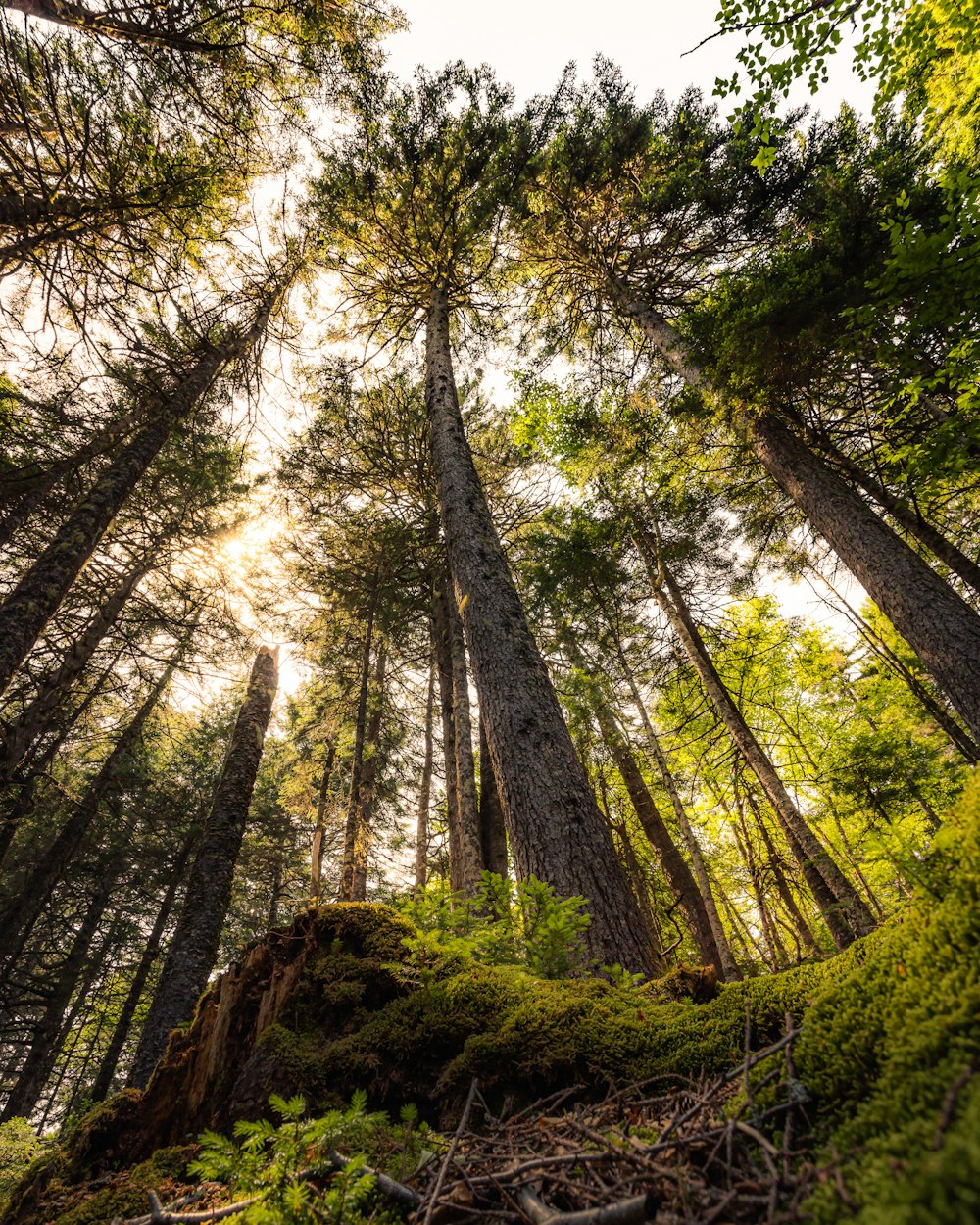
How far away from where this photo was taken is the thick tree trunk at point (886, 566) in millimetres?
4660

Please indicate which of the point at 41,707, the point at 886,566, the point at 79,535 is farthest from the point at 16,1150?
the point at 886,566

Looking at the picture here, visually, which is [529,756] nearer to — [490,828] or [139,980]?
[490,828]

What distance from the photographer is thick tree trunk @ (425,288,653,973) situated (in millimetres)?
3080

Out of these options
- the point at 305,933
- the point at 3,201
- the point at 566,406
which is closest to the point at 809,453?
the point at 566,406

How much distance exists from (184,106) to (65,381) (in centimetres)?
447

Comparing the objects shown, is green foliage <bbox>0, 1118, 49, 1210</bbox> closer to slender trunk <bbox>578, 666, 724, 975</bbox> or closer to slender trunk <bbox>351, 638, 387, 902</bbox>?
slender trunk <bbox>351, 638, 387, 902</bbox>

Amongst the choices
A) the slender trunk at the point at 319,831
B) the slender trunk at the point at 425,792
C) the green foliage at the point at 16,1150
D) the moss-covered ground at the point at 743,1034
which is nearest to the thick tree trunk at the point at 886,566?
the moss-covered ground at the point at 743,1034

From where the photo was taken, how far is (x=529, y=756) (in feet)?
12.1

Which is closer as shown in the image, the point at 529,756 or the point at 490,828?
the point at 529,756

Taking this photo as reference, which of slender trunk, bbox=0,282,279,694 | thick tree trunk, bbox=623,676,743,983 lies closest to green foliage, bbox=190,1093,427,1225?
slender trunk, bbox=0,282,279,694

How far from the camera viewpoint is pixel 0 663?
482 centimetres

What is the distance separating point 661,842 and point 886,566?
6.71 metres

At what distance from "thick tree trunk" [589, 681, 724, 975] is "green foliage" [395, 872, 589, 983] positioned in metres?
6.65

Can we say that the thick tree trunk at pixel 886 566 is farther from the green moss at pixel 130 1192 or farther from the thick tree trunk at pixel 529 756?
the green moss at pixel 130 1192
